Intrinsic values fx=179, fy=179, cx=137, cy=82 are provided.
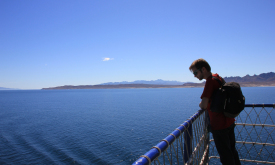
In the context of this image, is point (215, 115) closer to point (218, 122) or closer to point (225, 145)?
point (218, 122)

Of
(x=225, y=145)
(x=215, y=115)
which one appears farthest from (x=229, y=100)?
(x=225, y=145)

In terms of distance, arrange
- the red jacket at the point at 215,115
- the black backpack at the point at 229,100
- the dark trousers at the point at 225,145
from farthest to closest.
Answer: the dark trousers at the point at 225,145, the red jacket at the point at 215,115, the black backpack at the point at 229,100

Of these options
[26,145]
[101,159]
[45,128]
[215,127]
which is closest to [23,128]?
[45,128]

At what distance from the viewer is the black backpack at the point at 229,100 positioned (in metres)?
2.47

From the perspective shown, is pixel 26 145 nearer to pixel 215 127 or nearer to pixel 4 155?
pixel 4 155

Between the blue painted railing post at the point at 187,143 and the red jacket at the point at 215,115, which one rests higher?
the red jacket at the point at 215,115

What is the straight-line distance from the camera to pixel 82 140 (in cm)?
1933

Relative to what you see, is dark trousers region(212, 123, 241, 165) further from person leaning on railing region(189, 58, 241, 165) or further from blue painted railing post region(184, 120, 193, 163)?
blue painted railing post region(184, 120, 193, 163)

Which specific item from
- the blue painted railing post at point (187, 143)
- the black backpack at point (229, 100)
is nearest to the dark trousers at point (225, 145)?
the black backpack at point (229, 100)


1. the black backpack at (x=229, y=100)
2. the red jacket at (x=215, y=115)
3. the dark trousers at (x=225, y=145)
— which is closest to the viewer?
the black backpack at (x=229, y=100)

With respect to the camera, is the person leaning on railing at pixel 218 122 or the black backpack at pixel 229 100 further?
the person leaning on railing at pixel 218 122

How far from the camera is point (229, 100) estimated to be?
2.49 m

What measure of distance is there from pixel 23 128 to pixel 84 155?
631 inches

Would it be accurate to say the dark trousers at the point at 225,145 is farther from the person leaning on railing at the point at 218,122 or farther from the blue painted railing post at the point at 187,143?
the blue painted railing post at the point at 187,143
